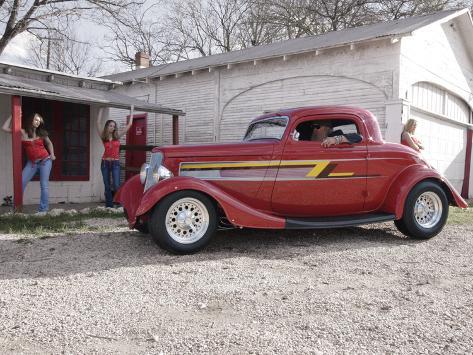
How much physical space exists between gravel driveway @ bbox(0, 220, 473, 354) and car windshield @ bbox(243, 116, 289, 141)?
56.5 inches

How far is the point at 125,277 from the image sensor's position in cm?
429

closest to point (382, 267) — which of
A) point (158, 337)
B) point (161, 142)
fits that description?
point (158, 337)

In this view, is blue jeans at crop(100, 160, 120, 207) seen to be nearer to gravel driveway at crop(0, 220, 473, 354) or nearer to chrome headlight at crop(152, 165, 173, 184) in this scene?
gravel driveway at crop(0, 220, 473, 354)

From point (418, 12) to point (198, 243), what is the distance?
2102 centimetres

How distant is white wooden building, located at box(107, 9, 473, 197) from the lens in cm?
1038

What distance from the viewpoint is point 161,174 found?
5391 millimetres

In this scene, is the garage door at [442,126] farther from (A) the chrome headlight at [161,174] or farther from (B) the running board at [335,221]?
(A) the chrome headlight at [161,174]

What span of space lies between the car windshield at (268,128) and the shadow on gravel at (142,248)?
142 centimetres

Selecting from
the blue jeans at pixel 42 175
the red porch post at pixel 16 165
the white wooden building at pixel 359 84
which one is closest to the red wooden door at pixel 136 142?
the white wooden building at pixel 359 84

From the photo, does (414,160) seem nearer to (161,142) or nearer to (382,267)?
(382,267)

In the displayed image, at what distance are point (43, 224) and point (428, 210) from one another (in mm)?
5739

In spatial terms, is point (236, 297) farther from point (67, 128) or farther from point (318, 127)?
point (67, 128)

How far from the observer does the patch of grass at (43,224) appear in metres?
6.45

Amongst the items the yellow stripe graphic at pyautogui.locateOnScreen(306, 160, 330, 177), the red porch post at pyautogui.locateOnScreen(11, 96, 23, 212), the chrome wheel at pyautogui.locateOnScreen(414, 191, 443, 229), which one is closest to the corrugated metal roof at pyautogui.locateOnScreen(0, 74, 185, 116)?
the red porch post at pyautogui.locateOnScreen(11, 96, 23, 212)
